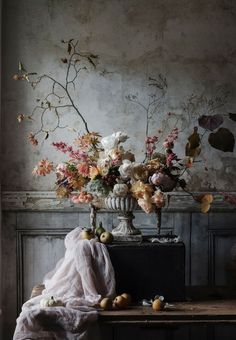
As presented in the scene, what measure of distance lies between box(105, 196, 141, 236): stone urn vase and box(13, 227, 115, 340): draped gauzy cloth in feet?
0.76

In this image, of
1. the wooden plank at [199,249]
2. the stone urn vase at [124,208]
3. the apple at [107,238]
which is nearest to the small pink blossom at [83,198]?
the stone urn vase at [124,208]

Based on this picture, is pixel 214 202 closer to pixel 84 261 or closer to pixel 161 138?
pixel 161 138

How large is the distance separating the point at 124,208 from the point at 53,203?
90cm

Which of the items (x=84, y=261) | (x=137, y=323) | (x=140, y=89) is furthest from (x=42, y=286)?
(x=140, y=89)

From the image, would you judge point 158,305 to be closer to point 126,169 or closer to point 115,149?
point 126,169

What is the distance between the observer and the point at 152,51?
4.33m

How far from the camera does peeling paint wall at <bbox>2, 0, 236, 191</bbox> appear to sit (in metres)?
4.30

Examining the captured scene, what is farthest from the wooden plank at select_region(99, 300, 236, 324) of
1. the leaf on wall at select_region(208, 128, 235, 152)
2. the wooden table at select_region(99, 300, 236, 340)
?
the leaf on wall at select_region(208, 128, 235, 152)

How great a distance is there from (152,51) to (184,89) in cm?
37

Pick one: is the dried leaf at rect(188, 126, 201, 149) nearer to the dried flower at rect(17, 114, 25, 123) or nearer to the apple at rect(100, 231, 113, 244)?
the apple at rect(100, 231, 113, 244)

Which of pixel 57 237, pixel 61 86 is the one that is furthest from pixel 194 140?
pixel 57 237

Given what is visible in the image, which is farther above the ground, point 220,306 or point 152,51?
point 152,51

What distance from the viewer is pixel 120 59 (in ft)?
14.2

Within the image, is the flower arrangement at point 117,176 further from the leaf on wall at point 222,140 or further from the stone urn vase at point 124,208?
the leaf on wall at point 222,140
